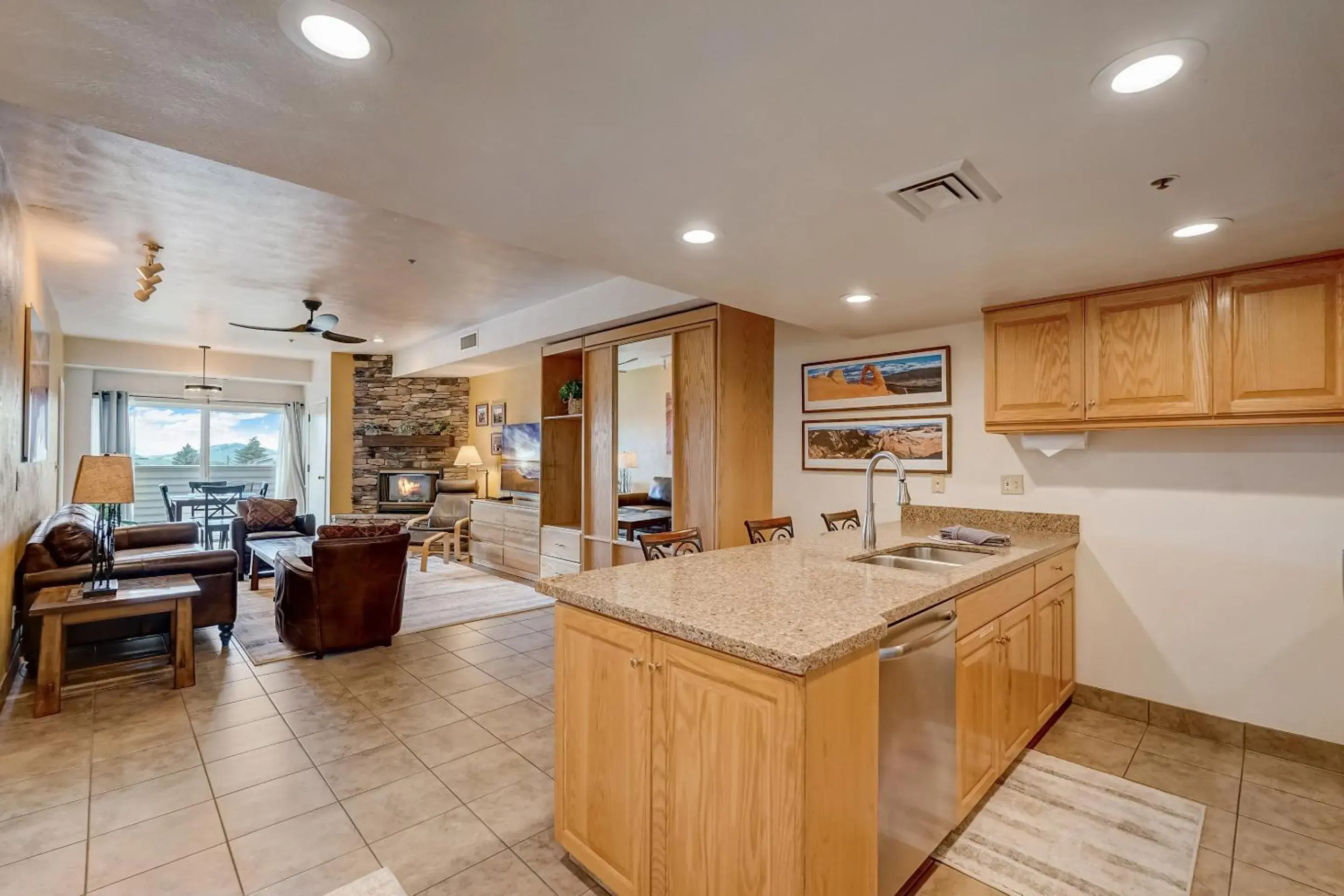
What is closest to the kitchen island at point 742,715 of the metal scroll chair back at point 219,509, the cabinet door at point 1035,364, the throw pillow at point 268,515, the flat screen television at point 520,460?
the cabinet door at point 1035,364

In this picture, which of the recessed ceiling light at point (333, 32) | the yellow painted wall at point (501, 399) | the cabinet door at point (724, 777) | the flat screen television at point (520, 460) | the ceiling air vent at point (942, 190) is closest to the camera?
the recessed ceiling light at point (333, 32)

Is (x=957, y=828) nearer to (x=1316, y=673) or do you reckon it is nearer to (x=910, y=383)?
(x=1316, y=673)

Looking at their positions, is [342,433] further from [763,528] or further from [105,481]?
[763,528]

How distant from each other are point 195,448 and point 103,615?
7342 millimetres

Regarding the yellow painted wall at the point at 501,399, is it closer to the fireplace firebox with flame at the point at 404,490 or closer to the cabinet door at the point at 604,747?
the fireplace firebox with flame at the point at 404,490

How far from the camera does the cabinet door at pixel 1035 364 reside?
3014 millimetres

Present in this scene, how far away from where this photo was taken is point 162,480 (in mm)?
8883

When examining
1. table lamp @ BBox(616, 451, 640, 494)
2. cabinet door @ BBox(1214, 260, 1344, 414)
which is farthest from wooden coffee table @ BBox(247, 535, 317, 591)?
cabinet door @ BBox(1214, 260, 1344, 414)

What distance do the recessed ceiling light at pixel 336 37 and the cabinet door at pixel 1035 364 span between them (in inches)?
125

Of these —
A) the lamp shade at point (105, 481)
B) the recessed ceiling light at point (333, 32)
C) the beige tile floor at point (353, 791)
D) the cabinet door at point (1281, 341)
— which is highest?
the recessed ceiling light at point (333, 32)

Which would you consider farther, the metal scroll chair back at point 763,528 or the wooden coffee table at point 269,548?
the wooden coffee table at point 269,548

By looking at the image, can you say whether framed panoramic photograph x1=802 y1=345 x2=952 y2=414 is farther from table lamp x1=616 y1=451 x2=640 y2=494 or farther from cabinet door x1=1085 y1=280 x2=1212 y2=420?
table lamp x1=616 y1=451 x2=640 y2=494

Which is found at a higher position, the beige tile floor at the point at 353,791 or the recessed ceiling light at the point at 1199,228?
the recessed ceiling light at the point at 1199,228

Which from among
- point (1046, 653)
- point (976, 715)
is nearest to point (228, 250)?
point (976, 715)
